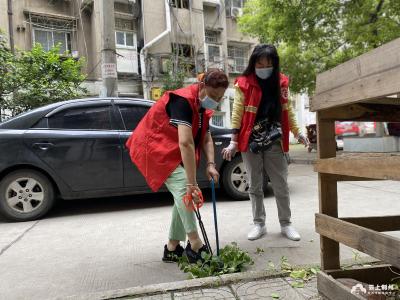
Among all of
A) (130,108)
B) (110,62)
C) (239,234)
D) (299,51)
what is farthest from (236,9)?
(239,234)

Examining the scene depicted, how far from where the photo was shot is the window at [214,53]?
19359 mm

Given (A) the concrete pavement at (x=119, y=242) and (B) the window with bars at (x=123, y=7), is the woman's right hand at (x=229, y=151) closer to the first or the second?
(A) the concrete pavement at (x=119, y=242)

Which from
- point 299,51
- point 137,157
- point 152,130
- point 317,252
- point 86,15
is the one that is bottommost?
point 317,252

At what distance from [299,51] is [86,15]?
9.66 metres

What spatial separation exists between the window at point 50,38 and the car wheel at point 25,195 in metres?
12.3

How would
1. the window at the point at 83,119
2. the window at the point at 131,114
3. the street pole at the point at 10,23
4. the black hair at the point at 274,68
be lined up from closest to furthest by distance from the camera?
1. the black hair at the point at 274,68
2. the window at the point at 83,119
3. the window at the point at 131,114
4. the street pole at the point at 10,23

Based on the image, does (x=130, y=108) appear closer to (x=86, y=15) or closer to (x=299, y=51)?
(x=299, y=51)

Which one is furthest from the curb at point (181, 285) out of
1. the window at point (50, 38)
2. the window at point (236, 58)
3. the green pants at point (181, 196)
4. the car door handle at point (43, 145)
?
the window at point (236, 58)

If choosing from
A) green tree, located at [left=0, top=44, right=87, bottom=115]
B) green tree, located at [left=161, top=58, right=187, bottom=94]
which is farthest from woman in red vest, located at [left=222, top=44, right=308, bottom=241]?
green tree, located at [left=161, top=58, right=187, bottom=94]

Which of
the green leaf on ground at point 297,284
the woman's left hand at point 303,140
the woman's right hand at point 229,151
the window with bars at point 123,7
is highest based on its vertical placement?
the window with bars at point 123,7

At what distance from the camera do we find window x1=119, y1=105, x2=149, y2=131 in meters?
5.11

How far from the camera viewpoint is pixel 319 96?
84.0 inches

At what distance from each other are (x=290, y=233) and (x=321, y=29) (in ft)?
29.4

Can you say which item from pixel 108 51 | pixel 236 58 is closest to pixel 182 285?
pixel 108 51
